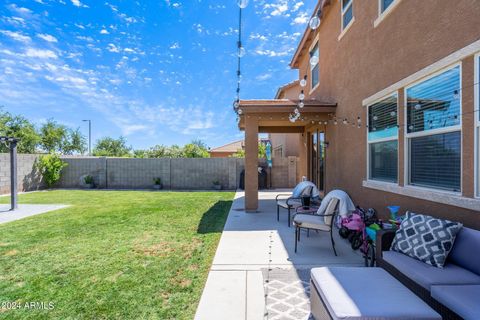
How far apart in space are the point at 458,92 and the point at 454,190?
1232 mm

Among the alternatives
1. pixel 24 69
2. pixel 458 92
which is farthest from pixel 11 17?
pixel 458 92

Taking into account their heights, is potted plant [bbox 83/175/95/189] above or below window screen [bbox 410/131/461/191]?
below

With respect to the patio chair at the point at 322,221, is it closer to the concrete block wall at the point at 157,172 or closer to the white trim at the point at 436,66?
the white trim at the point at 436,66

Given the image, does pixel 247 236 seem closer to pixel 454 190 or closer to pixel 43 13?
pixel 454 190

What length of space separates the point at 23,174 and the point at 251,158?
13129 mm

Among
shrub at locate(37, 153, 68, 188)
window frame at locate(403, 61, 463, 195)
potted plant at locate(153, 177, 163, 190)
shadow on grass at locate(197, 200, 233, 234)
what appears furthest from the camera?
potted plant at locate(153, 177, 163, 190)

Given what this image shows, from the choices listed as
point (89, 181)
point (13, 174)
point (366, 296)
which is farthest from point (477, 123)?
point (89, 181)

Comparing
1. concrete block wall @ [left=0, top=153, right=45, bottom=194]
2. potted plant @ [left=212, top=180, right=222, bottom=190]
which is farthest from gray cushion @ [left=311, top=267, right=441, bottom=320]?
concrete block wall @ [left=0, top=153, right=45, bottom=194]

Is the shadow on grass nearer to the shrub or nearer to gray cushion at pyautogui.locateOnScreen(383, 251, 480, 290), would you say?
gray cushion at pyautogui.locateOnScreen(383, 251, 480, 290)

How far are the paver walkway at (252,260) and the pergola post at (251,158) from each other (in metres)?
1.04

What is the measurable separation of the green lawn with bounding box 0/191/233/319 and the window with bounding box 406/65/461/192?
11.7ft

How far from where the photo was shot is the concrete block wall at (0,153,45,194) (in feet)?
42.2

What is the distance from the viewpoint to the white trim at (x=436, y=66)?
2960 millimetres

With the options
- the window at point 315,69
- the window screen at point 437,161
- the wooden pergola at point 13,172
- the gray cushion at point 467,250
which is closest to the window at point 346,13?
the window at point 315,69
